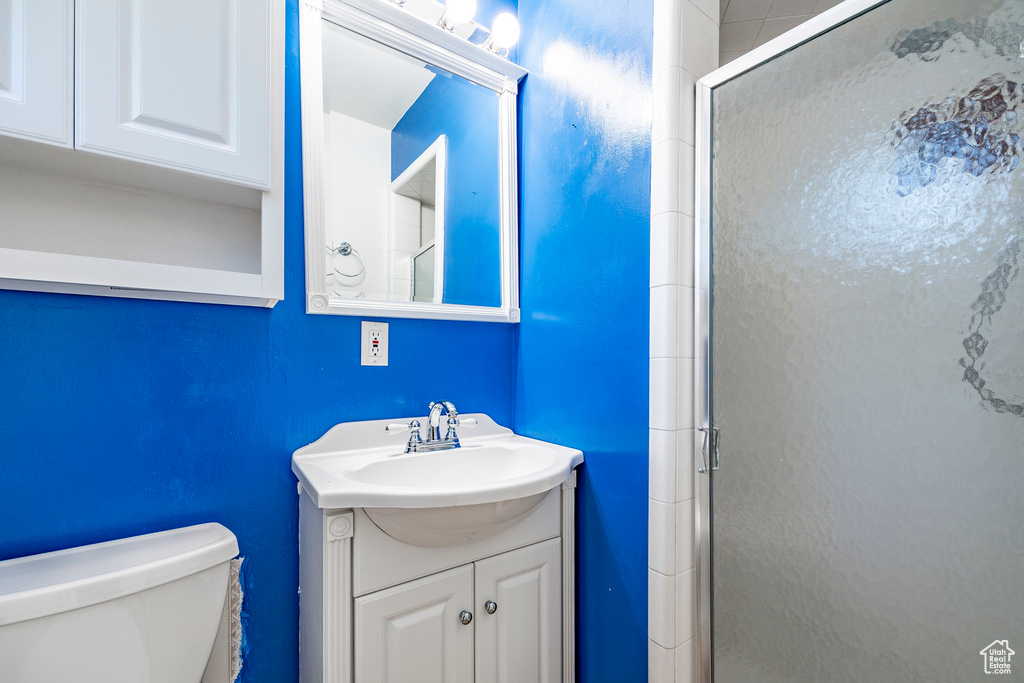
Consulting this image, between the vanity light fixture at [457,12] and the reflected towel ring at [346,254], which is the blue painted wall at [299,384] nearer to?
the reflected towel ring at [346,254]

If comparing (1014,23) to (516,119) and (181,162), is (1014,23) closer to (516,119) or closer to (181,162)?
(516,119)

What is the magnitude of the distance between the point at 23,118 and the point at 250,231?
1.34 feet

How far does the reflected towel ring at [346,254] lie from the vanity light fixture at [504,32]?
85cm

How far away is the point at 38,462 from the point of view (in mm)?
878

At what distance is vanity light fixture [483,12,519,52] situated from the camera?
1.42 m

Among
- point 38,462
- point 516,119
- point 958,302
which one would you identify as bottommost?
point 38,462

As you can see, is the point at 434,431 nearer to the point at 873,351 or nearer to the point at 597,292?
the point at 597,292

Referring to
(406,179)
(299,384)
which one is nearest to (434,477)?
(299,384)

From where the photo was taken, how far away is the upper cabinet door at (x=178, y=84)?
0.80 meters

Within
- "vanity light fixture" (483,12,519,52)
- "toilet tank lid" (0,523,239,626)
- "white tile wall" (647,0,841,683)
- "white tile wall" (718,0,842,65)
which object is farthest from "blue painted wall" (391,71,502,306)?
"white tile wall" (718,0,842,65)

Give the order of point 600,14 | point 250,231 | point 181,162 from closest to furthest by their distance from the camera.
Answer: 1. point 181,162
2. point 250,231
3. point 600,14

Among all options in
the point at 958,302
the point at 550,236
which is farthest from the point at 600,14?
the point at 958,302

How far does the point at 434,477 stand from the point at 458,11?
4.63 feet

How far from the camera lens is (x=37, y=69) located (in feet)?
2.48
